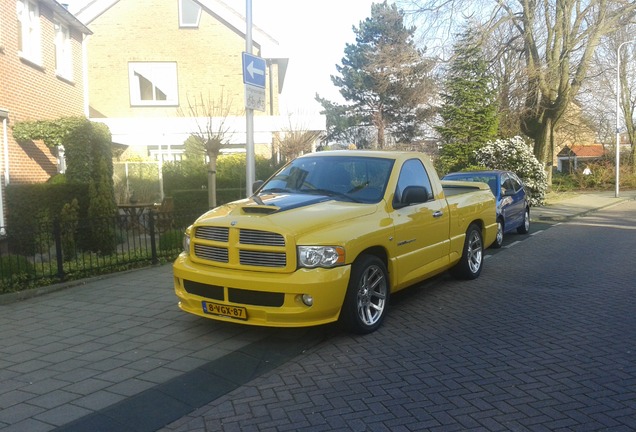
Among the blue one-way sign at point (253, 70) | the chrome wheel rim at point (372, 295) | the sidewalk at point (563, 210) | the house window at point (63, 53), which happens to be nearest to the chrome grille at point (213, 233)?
the chrome wheel rim at point (372, 295)

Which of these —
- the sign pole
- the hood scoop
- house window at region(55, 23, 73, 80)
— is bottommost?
the hood scoop

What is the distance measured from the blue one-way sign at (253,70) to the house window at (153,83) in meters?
17.5

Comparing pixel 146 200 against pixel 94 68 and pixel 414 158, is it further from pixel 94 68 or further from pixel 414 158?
pixel 414 158

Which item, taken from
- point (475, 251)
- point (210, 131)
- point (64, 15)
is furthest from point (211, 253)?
point (64, 15)

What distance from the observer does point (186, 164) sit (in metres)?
19.5

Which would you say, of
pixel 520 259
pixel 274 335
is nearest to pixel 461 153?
pixel 520 259

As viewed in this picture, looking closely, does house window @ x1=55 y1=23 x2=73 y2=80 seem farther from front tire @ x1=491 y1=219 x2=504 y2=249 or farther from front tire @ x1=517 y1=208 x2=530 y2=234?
front tire @ x1=517 y1=208 x2=530 y2=234

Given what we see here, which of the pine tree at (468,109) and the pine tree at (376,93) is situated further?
the pine tree at (376,93)

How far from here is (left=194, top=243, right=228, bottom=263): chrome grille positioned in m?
5.52

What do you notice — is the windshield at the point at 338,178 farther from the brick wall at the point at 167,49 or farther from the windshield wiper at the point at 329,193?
the brick wall at the point at 167,49

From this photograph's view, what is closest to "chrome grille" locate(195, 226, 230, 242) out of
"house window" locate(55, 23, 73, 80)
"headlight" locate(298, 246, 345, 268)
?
"headlight" locate(298, 246, 345, 268)

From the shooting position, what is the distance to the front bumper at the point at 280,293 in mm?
5137

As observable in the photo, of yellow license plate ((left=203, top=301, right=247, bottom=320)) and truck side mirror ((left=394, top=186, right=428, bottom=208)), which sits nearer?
yellow license plate ((left=203, top=301, right=247, bottom=320))

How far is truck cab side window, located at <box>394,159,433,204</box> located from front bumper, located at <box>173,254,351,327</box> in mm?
1510
